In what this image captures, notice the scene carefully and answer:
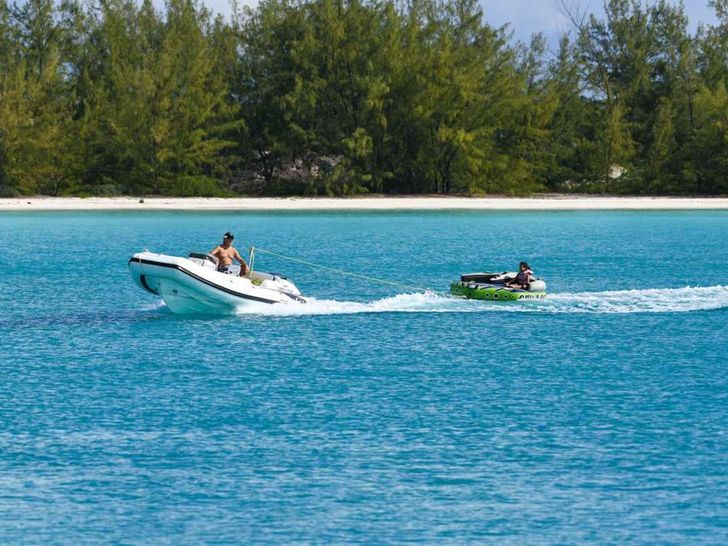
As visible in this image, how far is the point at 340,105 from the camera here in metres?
65.6

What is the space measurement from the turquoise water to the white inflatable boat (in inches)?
14.8

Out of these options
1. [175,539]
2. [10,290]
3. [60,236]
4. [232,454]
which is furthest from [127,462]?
[60,236]

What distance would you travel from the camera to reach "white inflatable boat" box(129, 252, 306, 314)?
22.3 metres

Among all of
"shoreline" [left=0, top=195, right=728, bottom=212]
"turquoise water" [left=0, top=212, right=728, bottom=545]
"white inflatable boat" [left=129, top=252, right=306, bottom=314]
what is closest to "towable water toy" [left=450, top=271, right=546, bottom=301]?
"turquoise water" [left=0, top=212, right=728, bottom=545]

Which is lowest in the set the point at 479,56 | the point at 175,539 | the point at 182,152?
the point at 175,539

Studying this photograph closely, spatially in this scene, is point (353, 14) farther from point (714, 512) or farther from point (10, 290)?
point (714, 512)

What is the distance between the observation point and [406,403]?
1584 cm

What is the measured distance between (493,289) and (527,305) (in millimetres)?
794

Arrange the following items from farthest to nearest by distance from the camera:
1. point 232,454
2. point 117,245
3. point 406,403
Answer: point 117,245 < point 406,403 < point 232,454

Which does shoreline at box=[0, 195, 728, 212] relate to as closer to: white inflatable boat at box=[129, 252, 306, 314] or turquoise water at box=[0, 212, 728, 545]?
turquoise water at box=[0, 212, 728, 545]

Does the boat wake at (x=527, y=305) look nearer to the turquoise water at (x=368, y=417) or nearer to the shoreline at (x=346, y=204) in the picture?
the turquoise water at (x=368, y=417)

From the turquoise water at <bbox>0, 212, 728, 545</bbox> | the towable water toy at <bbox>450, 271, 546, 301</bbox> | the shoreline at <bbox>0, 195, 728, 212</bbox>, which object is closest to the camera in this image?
the turquoise water at <bbox>0, 212, 728, 545</bbox>

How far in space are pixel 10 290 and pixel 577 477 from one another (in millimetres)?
19398

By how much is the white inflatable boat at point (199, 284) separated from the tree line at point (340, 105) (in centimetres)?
4031
